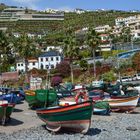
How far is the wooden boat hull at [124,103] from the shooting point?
33.8m

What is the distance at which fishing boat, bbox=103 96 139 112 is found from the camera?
3381 cm

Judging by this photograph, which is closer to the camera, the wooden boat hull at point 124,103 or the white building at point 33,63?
the wooden boat hull at point 124,103

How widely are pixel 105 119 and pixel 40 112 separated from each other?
7708mm

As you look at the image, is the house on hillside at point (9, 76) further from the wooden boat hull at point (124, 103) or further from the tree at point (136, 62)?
the wooden boat hull at point (124, 103)

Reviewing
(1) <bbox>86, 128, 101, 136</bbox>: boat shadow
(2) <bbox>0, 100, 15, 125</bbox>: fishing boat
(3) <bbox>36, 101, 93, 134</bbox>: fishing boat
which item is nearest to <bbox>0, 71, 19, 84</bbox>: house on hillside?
(2) <bbox>0, 100, 15, 125</bbox>: fishing boat

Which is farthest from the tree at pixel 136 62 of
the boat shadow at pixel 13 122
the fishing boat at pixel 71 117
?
the fishing boat at pixel 71 117

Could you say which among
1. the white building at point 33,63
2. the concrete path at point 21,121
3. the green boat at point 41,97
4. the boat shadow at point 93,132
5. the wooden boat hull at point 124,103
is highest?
the white building at point 33,63

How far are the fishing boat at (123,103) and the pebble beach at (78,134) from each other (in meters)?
1.44

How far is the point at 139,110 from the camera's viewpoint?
3706cm

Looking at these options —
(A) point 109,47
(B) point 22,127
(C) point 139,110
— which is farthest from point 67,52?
(A) point 109,47

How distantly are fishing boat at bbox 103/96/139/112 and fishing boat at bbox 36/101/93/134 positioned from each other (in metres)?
10.5

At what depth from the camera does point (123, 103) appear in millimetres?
34000

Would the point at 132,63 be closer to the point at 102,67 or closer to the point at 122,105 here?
the point at 102,67

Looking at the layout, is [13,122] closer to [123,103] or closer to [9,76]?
[123,103]
